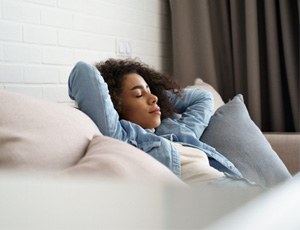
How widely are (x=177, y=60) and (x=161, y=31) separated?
19 cm

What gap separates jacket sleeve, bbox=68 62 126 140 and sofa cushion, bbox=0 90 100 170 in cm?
23

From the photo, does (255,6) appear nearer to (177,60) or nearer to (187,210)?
(177,60)

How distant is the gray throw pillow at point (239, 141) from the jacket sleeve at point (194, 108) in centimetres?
5

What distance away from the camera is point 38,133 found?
74 centimetres

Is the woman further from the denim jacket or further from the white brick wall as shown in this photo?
the white brick wall

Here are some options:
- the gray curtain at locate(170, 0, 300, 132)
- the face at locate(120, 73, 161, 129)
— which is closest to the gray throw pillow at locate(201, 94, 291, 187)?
the face at locate(120, 73, 161, 129)

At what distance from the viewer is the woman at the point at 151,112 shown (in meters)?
1.08

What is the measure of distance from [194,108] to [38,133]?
0.91 meters

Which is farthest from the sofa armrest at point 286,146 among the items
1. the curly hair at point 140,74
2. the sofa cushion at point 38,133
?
the sofa cushion at point 38,133

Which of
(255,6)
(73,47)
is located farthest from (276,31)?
(73,47)

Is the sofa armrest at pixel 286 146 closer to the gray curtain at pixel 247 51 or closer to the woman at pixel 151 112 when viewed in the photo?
the woman at pixel 151 112

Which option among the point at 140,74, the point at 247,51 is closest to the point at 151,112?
the point at 140,74

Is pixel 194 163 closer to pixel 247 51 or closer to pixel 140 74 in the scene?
pixel 140 74

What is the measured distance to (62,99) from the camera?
5.77ft
